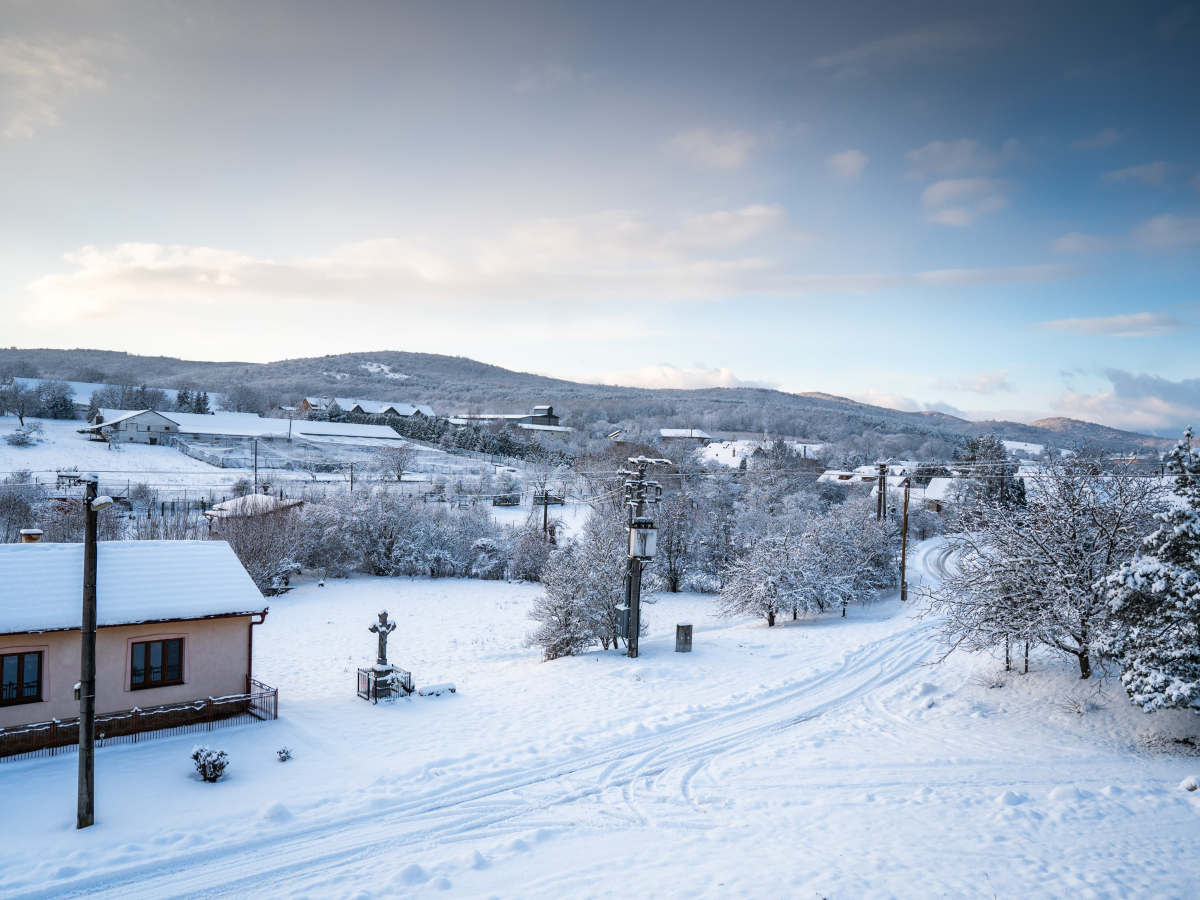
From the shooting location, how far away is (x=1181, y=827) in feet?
31.9

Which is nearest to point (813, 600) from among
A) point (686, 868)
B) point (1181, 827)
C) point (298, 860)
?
point (1181, 827)

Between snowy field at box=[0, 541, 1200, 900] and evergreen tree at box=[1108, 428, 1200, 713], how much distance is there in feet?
4.92

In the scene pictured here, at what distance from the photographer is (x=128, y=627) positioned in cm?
1413

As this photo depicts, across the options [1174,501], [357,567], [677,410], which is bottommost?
[357,567]

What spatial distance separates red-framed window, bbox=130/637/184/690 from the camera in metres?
14.3

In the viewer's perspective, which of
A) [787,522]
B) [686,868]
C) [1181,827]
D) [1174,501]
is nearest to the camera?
[686,868]

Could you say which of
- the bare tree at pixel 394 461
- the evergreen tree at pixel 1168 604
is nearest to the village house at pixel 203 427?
the bare tree at pixel 394 461

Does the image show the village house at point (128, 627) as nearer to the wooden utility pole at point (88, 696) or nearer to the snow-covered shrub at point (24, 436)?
the wooden utility pole at point (88, 696)

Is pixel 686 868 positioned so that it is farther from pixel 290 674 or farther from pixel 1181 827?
pixel 290 674

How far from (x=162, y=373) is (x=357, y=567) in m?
171

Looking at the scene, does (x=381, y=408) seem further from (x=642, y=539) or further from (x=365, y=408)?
(x=642, y=539)

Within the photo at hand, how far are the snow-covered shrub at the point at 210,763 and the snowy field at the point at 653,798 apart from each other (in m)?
0.29

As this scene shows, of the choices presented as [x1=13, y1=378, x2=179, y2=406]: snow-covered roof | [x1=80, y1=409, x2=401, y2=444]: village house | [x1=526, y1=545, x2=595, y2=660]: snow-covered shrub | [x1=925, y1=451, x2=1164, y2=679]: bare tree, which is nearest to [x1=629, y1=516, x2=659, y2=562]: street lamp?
[x1=526, y1=545, x2=595, y2=660]: snow-covered shrub

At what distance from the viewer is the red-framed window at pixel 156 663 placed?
14.3m
